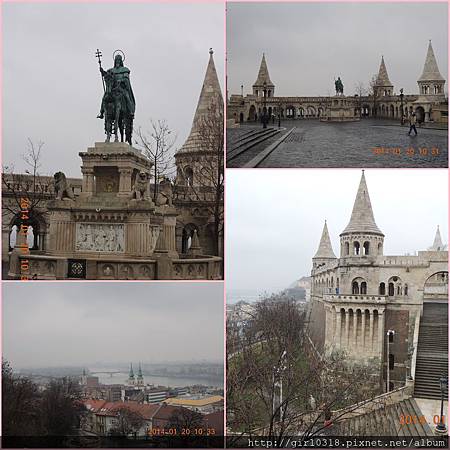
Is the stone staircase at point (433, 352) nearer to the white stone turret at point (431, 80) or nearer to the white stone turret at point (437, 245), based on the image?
the white stone turret at point (437, 245)

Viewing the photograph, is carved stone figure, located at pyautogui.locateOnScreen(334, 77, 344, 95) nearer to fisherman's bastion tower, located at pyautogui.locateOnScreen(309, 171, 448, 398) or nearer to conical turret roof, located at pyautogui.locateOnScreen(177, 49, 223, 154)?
fisherman's bastion tower, located at pyautogui.locateOnScreen(309, 171, 448, 398)

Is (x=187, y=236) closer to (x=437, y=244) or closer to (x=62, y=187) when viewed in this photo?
(x=62, y=187)

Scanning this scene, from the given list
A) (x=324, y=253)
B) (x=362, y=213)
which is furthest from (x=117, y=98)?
(x=362, y=213)

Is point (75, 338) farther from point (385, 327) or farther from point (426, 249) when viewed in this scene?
point (426, 249)

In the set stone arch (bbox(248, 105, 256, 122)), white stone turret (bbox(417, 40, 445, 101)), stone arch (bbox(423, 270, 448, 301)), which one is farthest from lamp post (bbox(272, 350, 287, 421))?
white stone turret (bbox(417, 40, 445, 101))

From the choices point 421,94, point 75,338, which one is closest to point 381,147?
point 421,94

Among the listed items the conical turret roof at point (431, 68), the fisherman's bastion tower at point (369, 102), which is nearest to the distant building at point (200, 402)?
the fisherman's bastion tower at point (369, 102)
